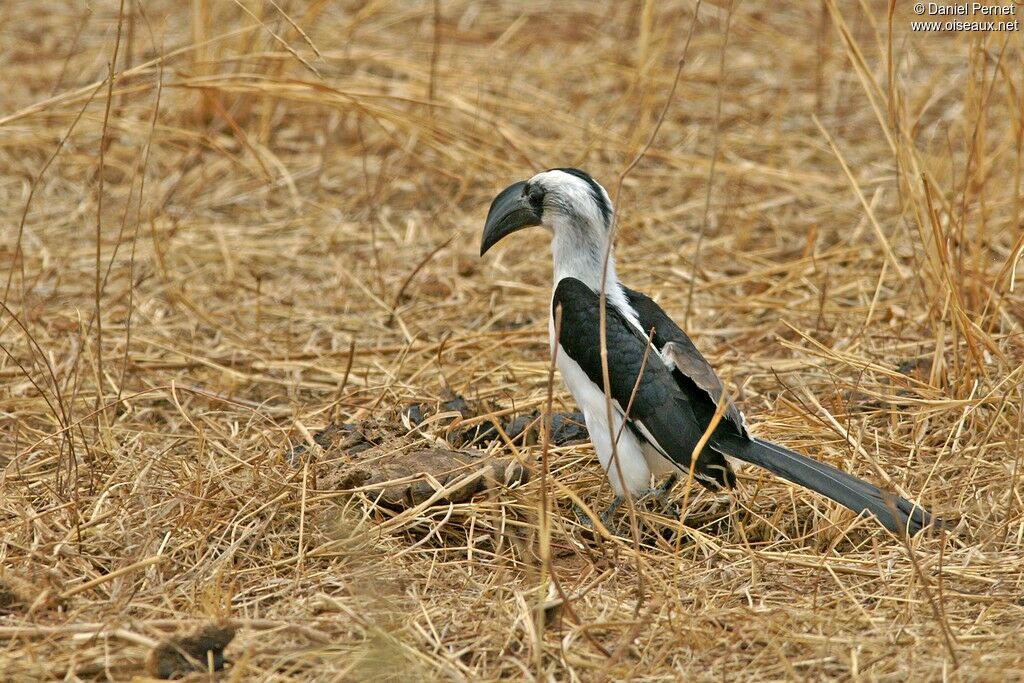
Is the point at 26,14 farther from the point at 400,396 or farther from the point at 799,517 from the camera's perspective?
the point at 799,517

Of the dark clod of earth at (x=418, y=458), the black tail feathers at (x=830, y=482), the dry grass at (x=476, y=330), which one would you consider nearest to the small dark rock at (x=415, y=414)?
the dark clod of earth at (x=418, y=458)

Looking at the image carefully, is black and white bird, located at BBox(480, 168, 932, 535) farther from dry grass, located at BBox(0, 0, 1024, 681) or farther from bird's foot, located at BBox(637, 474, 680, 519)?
dry grass, located at BBox(0, 0, 1024, 681)

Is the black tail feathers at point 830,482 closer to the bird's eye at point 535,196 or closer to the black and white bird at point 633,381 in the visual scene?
the black and white bird at point 633,381

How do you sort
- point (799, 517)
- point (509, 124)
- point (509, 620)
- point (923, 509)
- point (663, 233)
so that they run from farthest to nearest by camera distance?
point (509, 124)
point (663, 233)
point (799, 517)
point (923, 509)
point (509, 620)

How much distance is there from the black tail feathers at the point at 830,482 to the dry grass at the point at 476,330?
0.29 ft

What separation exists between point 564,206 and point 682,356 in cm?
60

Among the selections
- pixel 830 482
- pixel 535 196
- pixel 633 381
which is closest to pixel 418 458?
→ pixel 633 381

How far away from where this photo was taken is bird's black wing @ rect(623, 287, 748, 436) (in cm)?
331

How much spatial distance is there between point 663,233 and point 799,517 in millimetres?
2391

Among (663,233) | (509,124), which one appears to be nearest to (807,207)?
(663,233)

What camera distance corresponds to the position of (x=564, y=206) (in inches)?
146

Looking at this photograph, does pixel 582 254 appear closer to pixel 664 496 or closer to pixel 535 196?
pixel 535 196

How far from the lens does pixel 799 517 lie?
135 inches

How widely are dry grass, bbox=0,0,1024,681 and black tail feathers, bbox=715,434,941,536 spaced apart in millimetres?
89
